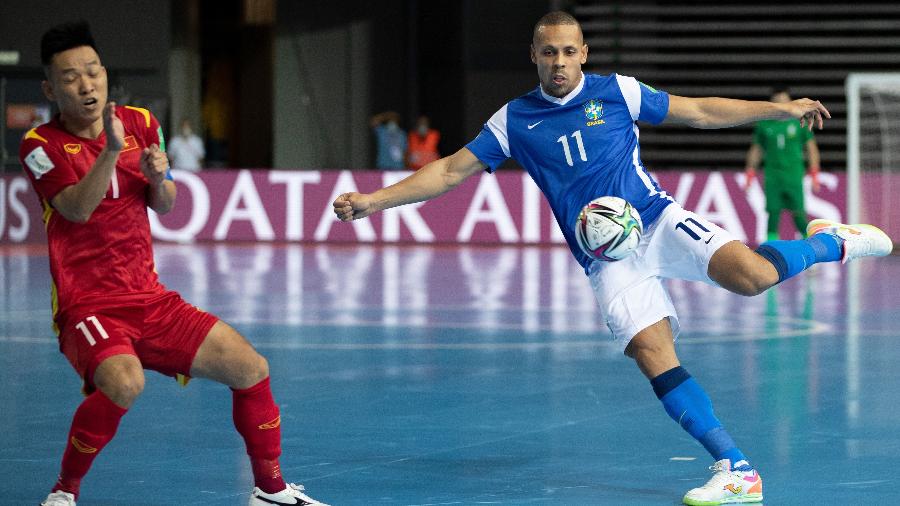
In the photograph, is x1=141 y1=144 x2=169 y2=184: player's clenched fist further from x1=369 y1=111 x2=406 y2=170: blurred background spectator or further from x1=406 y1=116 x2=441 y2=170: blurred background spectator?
x1=369 y1=111 x2=406 y2=170: blurred background spectator

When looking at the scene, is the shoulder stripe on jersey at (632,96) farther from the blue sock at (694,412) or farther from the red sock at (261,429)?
the red sock at (261,429)

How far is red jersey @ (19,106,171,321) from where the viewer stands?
5625mm

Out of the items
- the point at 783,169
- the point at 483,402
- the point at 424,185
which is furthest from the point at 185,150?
the point at 424,185

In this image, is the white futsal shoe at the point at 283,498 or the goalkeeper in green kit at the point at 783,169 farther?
the goalkeeper in green kit at the point at 783,169

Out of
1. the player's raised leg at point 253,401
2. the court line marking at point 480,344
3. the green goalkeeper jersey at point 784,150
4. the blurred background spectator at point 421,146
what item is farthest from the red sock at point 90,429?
the blurred background spectator at point 421,146

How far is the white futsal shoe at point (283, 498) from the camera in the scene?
5926mm

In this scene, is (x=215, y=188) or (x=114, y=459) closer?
(x=114, y=459)

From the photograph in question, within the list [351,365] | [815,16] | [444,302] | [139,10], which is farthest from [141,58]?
[351,365]

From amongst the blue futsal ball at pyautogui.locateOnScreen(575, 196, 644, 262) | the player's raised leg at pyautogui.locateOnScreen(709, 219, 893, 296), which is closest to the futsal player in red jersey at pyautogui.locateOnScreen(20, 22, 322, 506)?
the blue futsal ball at pyautogui.locateOnScreen(575, 196, 644, 262)

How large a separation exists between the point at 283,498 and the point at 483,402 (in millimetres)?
2834

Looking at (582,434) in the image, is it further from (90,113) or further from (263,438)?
(90,113)

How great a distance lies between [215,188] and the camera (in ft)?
73.8

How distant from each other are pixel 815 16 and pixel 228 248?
486 inches

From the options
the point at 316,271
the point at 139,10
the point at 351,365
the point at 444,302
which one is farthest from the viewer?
the point at 139,10
